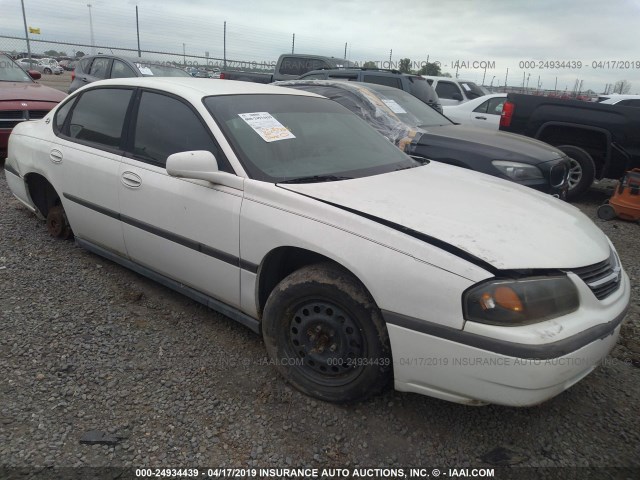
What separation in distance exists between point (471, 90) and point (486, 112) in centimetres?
353

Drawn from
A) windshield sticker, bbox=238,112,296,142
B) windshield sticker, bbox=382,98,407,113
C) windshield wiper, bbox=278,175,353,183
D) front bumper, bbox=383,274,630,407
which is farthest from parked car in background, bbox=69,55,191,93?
front bumper, bbox=383,274,630,407

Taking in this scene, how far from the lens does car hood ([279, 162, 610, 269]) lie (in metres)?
2.08

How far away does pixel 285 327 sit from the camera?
2.52 m

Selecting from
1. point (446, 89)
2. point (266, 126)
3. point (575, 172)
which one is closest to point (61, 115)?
point (266, 126)

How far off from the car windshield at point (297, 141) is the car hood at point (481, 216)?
0.61ft

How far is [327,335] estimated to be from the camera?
238 cm

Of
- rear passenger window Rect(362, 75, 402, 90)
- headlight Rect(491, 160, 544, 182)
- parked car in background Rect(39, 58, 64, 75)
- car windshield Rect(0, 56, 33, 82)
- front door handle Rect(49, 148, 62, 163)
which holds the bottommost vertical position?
parked car in background Rect(39, 58, 64, 75)

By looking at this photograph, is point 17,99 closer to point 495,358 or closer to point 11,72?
point 11,72

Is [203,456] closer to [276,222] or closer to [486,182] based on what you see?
[276,222]

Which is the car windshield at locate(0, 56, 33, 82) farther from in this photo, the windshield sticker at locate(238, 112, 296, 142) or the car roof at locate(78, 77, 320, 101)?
the windshield sticker at locate(238, 112, 296, 142)

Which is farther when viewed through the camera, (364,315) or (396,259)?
(364,315)

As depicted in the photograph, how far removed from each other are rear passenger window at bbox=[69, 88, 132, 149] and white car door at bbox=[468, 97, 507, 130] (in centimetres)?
726

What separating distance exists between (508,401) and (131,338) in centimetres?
217

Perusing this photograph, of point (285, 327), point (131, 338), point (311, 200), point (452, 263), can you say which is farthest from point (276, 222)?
point (131, 338)
